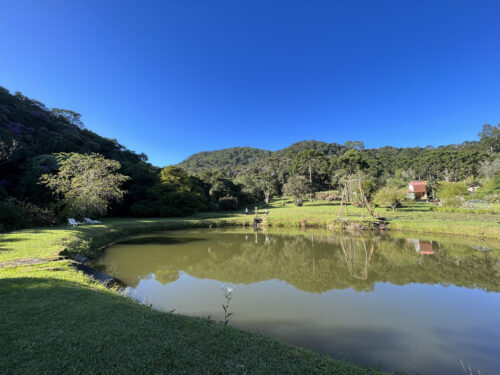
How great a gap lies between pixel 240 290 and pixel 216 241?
26.9 ft

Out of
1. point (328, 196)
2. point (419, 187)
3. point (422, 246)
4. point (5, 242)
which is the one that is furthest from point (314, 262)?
point (419, 187)

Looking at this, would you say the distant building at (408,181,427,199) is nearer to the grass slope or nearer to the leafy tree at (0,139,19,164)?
the grass slope

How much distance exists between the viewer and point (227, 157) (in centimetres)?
9381

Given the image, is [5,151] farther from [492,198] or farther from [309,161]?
[492,198]

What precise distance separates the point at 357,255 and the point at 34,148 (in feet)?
108

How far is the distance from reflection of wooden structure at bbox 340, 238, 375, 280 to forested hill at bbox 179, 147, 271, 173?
230 ft

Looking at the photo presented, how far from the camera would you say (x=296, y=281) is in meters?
7.73

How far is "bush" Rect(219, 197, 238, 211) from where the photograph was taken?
35.2 m

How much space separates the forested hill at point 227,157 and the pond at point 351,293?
237 ft

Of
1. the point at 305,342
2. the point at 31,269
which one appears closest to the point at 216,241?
the point at 31,269

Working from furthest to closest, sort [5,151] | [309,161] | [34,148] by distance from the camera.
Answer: [309,161], [34,148], [5,151]

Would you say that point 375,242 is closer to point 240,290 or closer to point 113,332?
point 240,290

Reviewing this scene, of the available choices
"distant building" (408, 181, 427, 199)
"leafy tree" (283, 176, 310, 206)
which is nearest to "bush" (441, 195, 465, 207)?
"leafy tree" (283, 176, 310, 206)

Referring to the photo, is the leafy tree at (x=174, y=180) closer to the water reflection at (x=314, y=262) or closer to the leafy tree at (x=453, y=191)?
the water reflection at (x=314, y=262)
